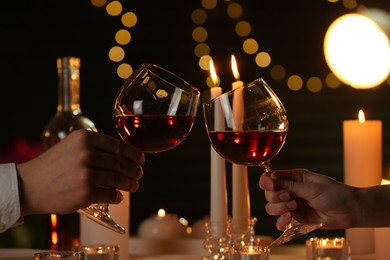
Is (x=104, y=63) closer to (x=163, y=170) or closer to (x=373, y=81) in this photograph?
(x=163, y=170)

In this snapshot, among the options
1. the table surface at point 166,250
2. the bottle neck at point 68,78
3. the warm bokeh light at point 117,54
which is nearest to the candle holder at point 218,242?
the table surface at point 166,250

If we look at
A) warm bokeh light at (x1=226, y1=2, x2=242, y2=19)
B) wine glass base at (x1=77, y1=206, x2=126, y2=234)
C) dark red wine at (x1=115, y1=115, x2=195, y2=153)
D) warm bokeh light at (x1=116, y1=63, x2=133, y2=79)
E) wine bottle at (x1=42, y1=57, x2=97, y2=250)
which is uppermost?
warm bokeh light at (x1=226, y1=2, x2=242, y2=19)

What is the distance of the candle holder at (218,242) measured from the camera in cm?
174

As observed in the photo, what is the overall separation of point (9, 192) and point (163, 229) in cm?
65

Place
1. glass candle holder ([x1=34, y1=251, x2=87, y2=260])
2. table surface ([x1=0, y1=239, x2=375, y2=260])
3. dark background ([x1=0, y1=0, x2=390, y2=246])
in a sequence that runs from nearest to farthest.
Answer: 1. glass candle holder ([x1=34, y1=251, x2=87, y2=260])
2. table surface ([x1=0, y1=239, x2=375, y2=260])
3. dark background ([x1=0, y1=0, x2=390, y2=246])

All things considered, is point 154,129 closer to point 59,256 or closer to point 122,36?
point 59,256

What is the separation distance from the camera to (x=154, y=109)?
1.53 m

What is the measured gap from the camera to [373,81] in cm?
499

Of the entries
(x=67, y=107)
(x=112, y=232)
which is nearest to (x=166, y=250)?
(x=112, y=232)

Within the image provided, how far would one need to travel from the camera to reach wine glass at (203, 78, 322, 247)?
4.91 ft

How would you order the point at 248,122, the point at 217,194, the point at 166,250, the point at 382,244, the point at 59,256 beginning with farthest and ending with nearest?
the point at 166,250 < the point at 217,194 < the point at 382,244 < the point at 248,122 < the point at 59,256

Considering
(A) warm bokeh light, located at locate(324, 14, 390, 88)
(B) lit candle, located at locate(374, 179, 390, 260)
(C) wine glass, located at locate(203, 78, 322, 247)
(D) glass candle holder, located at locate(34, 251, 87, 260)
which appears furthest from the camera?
(A) warm bokeh light, located at locate(324, 14, 390, 88)

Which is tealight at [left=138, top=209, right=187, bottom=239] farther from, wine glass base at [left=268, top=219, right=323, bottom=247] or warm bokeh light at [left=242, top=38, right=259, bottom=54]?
warm bokeh light at [left=242, top=38, right=259, bottom=54]

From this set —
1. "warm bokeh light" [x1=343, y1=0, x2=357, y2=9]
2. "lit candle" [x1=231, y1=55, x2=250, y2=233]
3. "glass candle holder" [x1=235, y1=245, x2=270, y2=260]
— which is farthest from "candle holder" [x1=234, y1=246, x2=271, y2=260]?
"warm bokeh light" [x1=343, y1=0, x2=357, y2=9]
